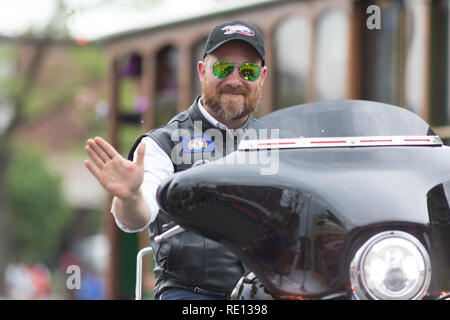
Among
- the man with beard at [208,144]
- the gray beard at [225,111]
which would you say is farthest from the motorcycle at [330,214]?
the gray beard at [225,111]

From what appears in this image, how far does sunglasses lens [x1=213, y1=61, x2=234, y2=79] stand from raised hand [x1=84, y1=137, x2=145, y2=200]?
0.57 m

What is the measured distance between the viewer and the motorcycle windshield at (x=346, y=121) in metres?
2.14

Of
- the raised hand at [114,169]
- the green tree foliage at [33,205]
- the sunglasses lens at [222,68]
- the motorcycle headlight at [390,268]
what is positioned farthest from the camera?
the green tree foliage at [33,205]

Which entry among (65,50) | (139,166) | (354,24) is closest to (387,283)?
(139,166)

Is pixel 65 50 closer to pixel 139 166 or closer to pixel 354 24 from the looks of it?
pixel 354 24

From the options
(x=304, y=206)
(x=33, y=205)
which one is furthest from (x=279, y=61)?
(x=33, y=205)

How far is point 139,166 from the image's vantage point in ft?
6.77

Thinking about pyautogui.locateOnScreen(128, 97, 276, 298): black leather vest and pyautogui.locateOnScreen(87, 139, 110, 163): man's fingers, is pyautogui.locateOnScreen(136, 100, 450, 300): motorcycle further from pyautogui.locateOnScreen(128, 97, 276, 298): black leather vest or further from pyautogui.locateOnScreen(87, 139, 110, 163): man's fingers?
pyautogui.locateOnScreen(128, 97, 276, 298): black leather vest

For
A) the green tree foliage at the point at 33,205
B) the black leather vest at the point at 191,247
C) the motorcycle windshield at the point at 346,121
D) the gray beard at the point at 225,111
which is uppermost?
the gray beard at the point at 225,111

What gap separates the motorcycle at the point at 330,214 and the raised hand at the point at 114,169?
3.7 inches

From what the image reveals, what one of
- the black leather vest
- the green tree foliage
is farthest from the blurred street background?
the green tree foliage

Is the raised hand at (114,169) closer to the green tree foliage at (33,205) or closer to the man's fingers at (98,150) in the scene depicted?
the man's fingers at (98,150)

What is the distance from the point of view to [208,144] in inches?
108
